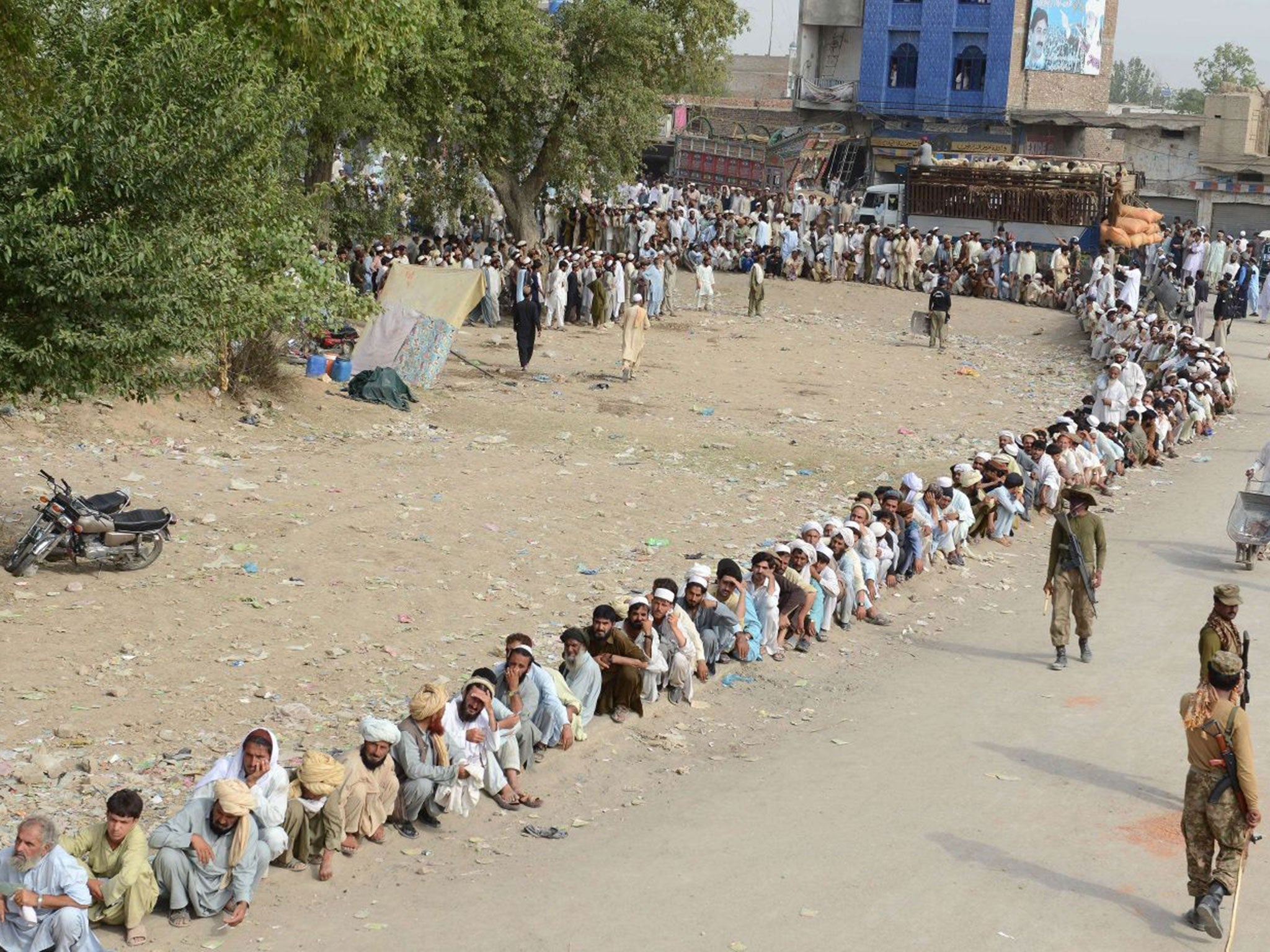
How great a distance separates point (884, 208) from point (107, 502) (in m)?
26.5

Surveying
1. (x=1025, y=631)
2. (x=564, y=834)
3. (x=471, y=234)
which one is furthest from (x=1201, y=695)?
(x=471, y=234)

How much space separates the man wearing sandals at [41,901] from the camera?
582 centimetres

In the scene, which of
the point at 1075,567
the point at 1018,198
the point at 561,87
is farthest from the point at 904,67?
the point at 1075,567

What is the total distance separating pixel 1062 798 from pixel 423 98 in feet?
58.4

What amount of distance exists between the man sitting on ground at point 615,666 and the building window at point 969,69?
40.7 m

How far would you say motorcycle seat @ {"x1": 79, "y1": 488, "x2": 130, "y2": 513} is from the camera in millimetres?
10595

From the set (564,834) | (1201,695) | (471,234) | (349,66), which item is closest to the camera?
(1201,695)

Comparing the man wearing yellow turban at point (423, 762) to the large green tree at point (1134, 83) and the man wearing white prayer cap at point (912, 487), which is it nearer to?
the man wearing white prayer cap at point (912, 487)

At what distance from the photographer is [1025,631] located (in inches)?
450

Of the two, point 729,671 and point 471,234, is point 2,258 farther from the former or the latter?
point 471,234

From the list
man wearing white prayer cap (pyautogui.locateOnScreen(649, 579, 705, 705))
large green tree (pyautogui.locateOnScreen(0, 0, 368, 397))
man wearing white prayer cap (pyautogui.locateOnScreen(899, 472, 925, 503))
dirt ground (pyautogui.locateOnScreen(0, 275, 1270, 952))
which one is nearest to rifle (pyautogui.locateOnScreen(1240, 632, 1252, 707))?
dirt ground (pyautogui.locateOnScreen(0, 275, 1270, 952))

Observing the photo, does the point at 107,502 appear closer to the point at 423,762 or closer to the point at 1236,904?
the point at 423,762

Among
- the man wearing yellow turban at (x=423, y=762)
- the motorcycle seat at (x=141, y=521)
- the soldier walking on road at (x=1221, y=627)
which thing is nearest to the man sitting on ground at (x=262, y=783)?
the man wearing yellow turban at (x=423, y=762)

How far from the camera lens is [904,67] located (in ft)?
154
